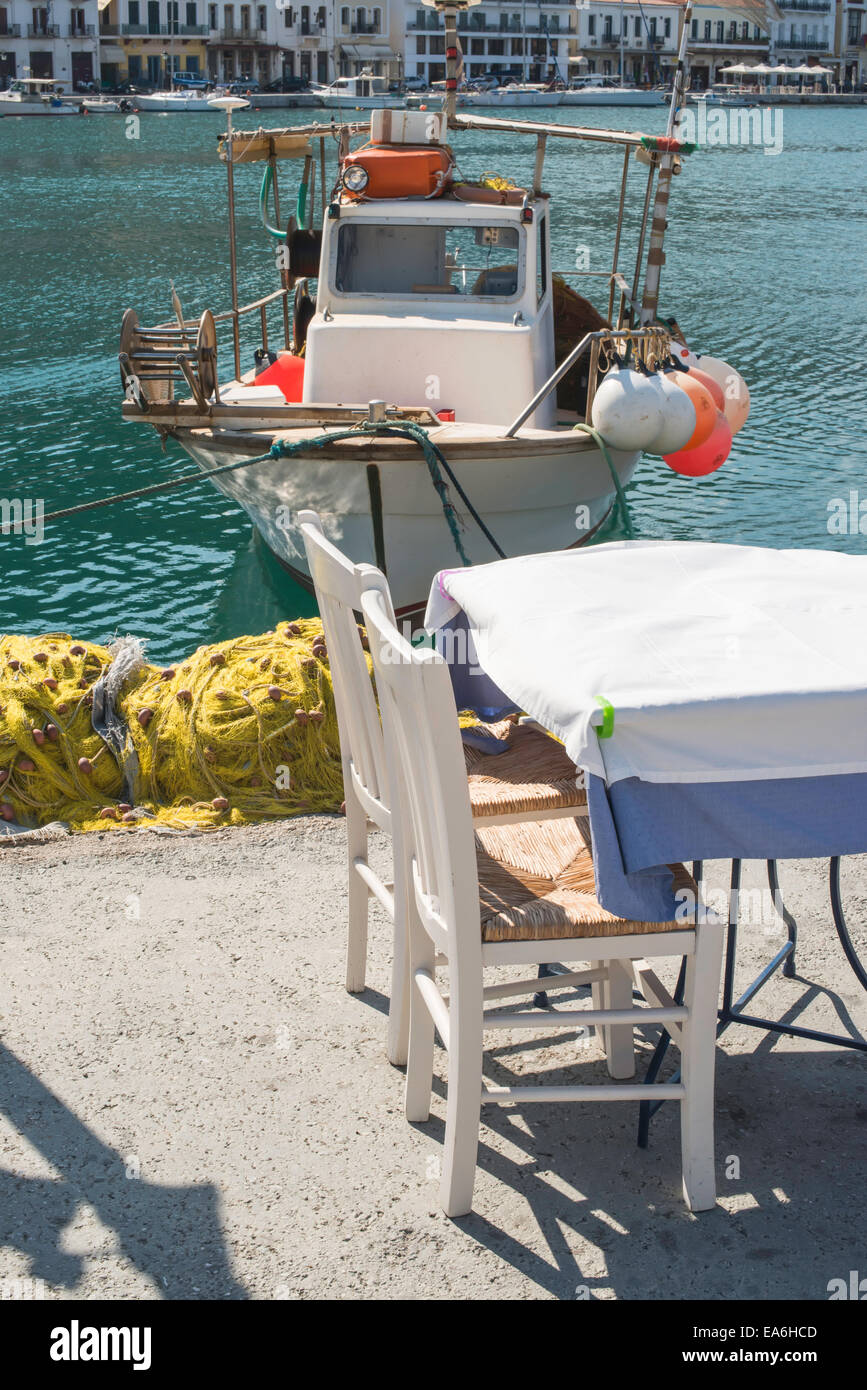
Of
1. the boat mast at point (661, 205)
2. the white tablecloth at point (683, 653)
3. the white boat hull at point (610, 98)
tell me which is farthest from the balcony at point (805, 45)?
the white tablecloth at point (683, 653)

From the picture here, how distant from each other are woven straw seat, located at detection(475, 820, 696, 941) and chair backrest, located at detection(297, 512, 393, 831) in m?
0.27

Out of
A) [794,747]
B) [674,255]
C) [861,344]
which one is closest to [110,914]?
[794,747]

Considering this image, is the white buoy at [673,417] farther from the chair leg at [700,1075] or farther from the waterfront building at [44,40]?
the waterfront building at [44,40]

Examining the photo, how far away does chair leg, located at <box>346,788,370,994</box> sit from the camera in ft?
10.9

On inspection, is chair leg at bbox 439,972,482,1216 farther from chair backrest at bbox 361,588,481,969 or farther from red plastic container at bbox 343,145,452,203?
red plastic container at bbox 343,145,452,203

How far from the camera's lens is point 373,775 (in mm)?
3143

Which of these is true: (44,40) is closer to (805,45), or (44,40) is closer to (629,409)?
(805,45)

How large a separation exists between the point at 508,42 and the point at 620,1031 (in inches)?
4618

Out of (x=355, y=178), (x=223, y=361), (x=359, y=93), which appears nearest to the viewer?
(x=355, y=178)

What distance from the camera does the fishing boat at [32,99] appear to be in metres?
77.4

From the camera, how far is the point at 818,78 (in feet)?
363

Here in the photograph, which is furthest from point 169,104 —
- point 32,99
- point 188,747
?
point 188,747

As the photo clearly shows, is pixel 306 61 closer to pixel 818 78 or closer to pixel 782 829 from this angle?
pixel 818 78
